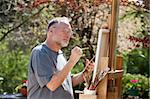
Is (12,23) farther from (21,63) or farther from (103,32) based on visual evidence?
(103,32)

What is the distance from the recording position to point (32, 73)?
2334 mm

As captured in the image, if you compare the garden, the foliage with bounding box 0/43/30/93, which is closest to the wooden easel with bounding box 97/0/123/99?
the garden

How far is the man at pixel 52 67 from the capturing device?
223 centimetres

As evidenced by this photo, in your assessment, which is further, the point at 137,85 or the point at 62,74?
the point at 137,85

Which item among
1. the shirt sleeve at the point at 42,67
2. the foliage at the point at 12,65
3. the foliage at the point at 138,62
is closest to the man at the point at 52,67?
the shirt sleeve at the point at 42,67

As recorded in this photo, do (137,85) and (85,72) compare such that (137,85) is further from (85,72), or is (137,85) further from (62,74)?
(62,74)

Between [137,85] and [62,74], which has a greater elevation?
[62,74]

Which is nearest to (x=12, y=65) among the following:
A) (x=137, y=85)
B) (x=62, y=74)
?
(x=137, y=85)

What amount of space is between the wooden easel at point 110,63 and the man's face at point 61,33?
0.24 metres

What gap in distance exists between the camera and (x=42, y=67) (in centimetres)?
226

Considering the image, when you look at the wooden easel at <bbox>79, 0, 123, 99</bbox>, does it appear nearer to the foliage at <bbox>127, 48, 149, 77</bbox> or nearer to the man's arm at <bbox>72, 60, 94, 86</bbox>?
the man's arm at <bbox>72, 60, 94, 86</bbox>

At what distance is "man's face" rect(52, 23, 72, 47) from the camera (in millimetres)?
2336

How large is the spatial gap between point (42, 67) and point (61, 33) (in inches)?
9.6

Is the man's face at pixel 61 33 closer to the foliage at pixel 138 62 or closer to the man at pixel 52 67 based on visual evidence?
the man at pixel 52 67
